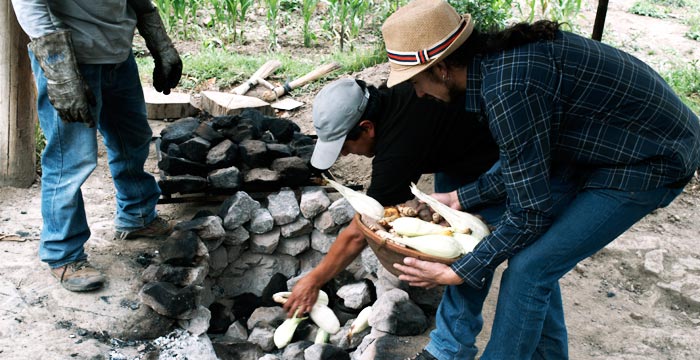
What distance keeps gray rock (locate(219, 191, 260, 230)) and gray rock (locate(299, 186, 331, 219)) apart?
1.29ft

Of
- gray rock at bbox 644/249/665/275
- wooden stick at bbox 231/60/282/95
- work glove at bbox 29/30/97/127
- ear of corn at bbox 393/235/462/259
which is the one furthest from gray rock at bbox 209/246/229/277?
gray rock at bbox 644/249/665/275

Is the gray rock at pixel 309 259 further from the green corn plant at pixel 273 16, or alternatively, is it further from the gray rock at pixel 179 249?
the green corn plant at pixel 273 16

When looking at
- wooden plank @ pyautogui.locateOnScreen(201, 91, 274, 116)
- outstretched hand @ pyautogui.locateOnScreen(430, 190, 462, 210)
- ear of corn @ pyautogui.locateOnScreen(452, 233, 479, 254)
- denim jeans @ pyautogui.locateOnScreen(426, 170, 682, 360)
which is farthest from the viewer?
wooden plank @ pyautogui.locateOnScreen(201, 91, 274, 116)

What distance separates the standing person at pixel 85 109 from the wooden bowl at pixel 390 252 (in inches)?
66.6

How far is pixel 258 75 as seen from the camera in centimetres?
756

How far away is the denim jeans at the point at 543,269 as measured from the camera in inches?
111

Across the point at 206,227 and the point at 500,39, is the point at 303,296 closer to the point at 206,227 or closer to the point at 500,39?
the point at 206,227

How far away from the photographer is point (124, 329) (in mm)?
3910

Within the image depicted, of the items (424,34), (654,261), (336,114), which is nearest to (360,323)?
(336,114)

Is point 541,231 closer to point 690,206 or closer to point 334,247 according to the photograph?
point 334,247

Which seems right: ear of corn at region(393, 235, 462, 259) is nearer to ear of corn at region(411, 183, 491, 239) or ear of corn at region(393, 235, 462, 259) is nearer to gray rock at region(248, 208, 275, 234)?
ear of corn at region(411, 183, 491, 239)

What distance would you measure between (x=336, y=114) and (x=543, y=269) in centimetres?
120

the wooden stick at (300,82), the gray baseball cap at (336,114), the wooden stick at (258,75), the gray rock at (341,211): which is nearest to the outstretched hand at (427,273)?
the gray baseball cap at (336,114)

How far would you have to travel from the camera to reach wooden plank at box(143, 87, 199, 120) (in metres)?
6.61
